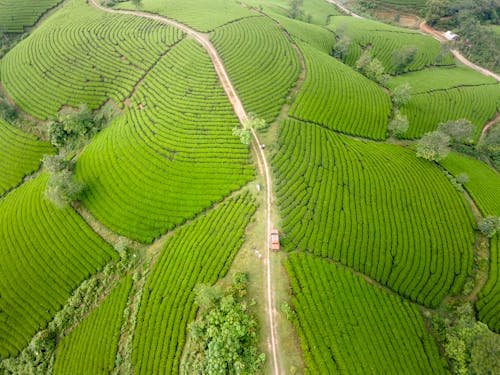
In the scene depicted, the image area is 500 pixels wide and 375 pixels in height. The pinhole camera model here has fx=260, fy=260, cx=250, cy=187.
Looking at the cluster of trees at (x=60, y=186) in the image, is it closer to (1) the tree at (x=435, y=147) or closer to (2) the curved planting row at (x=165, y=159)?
(2) the curved planting row at (x=165, y=159)

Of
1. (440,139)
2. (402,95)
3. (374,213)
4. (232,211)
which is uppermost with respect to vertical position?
(402,95)

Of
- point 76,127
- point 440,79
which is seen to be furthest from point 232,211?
point 440,79

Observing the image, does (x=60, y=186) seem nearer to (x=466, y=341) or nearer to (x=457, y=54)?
(x=466, y=341)

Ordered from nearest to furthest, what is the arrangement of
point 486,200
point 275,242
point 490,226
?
point 275,242 < point 490,226 < point 486,200

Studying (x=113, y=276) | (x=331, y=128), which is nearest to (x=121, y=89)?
(x=113, y=276)

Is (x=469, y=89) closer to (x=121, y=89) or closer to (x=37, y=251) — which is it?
(x=121, y=89)

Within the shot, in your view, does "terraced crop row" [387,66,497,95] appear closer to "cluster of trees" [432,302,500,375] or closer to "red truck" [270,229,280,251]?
"cluster of trees" [432,302,500,375]

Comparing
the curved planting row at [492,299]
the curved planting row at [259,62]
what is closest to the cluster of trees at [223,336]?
the curved planting row at [492,299]
